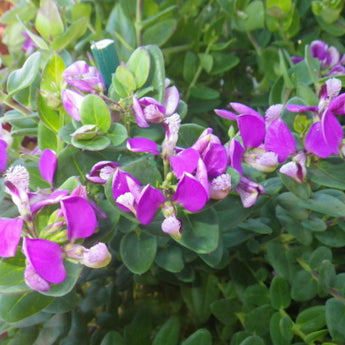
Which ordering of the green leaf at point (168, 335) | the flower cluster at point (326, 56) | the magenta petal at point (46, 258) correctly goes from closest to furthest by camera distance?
1. the magenta petal at point (46, 258)
2. the green leaf at point (168, 335)
3. the flower cluster at point (326, 56)

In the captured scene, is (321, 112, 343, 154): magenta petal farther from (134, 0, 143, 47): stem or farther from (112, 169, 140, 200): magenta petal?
(134, 0, 143, 47): stem

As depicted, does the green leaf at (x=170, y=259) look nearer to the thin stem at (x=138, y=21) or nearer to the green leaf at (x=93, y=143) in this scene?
the green leaf at (x=93, y=143)

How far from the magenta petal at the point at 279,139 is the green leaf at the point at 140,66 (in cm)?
13

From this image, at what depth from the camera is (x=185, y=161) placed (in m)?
0.41

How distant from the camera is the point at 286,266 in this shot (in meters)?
0.67

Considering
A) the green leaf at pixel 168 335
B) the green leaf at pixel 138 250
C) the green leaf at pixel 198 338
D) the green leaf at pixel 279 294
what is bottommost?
the green leaf at pixel 279 294

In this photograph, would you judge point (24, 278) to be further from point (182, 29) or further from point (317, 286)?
point (182, 29)

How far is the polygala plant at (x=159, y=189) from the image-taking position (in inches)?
16.2

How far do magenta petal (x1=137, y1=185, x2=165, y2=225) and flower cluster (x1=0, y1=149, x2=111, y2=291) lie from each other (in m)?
0.04

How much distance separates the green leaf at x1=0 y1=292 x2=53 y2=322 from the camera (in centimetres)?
44

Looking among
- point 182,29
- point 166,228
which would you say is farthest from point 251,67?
point 166,228

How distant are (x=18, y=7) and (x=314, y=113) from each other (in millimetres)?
599

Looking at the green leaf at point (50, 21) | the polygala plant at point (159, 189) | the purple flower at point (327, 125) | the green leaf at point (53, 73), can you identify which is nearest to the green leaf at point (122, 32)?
the polygala plant at point (159, 189)

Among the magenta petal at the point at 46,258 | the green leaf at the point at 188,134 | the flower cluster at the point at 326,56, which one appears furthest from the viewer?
the flower cluster at the point at 326,56
